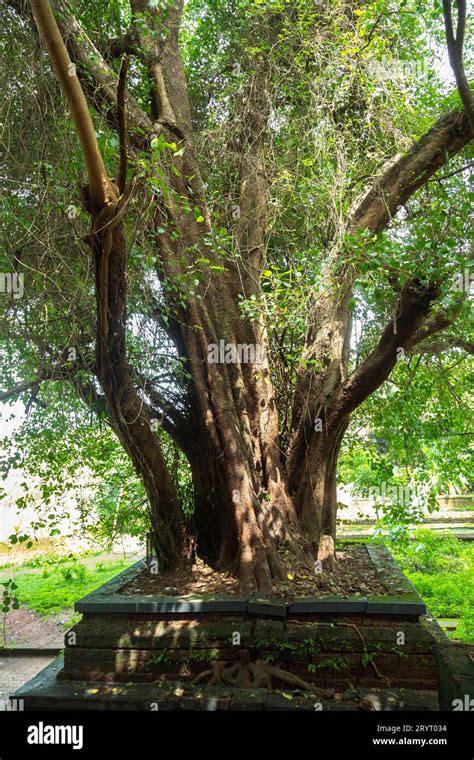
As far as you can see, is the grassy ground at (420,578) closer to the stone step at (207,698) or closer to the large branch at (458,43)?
the stone step at (207,698)

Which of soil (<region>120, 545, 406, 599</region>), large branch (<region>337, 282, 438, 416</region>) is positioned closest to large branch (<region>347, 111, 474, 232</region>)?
large branch (<region>337, 282, 438, 416</region>)

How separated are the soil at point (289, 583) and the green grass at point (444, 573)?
5.41ft

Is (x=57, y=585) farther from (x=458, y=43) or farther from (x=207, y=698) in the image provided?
(x=458, y=43)

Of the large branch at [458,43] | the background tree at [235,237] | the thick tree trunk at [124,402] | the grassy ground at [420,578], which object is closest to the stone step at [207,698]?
the background tree at [235,237]

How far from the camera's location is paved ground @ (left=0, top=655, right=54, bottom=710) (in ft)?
16.8

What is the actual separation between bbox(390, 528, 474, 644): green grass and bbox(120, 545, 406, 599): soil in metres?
1.65

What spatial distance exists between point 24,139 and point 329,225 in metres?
2.51

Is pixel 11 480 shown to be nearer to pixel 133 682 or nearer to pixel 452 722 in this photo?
pixel 133 682

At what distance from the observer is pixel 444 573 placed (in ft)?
25.7

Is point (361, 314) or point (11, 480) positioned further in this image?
point (11, 480)

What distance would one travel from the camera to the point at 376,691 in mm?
3176

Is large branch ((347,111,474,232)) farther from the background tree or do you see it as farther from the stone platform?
the stone platform

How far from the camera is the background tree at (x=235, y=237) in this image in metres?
3.34

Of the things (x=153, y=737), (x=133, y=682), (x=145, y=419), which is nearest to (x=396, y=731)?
(x=153, y=737)
